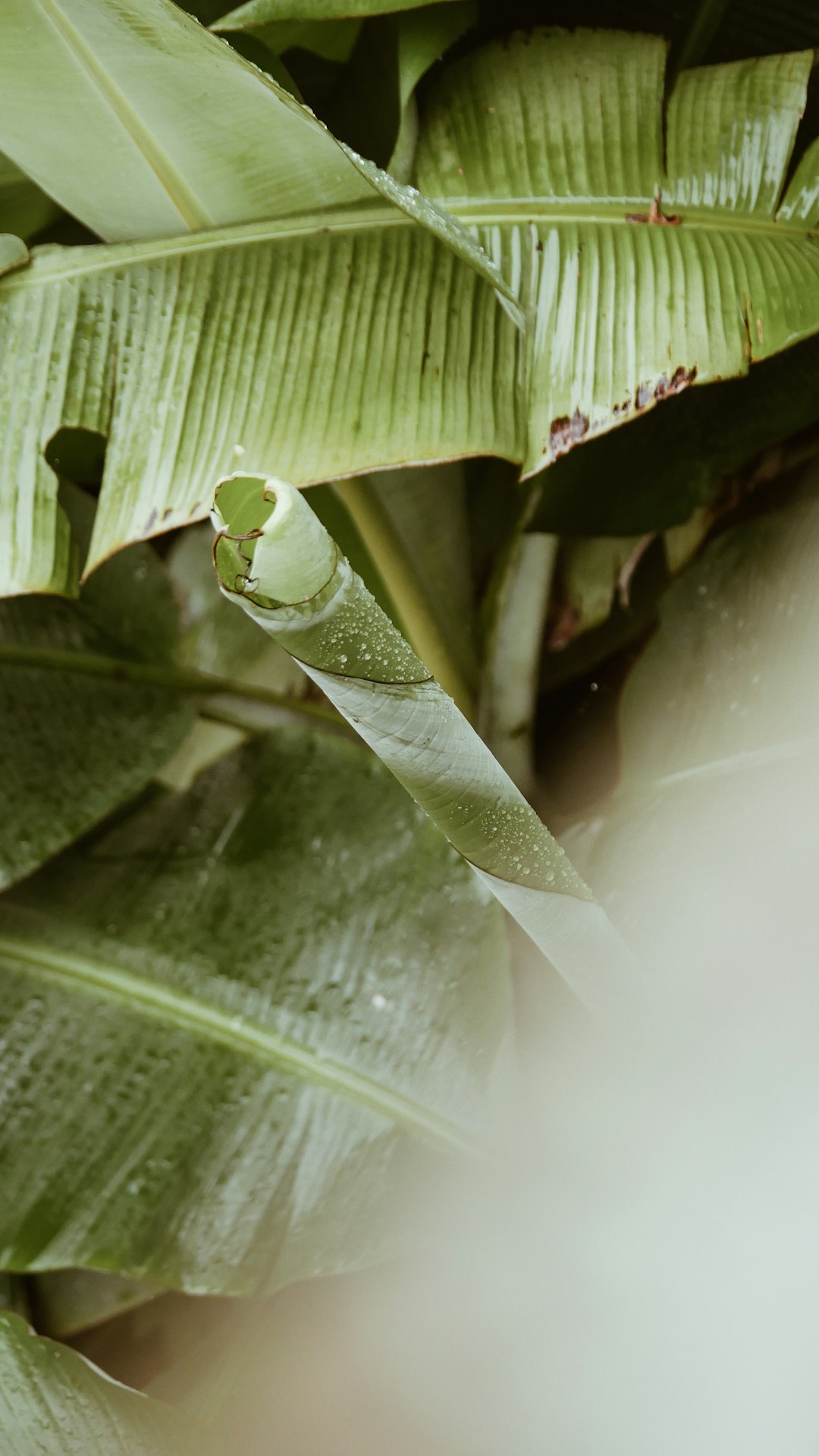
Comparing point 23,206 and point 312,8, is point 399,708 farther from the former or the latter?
point 23,206

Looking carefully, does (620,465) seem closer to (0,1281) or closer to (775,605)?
(775,605)

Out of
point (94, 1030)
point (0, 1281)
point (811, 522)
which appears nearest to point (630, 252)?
point (811, 522)

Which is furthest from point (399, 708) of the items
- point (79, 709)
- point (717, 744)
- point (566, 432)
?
point (79, 709)

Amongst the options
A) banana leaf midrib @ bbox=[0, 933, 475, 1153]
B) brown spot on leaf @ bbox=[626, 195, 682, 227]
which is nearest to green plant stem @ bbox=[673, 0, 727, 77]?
brown spot on leaf @ bbox=[626, 195, 682, 227]

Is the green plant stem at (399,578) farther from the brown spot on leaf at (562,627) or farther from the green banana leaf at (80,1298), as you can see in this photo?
the green banana leaf at (80,1298)

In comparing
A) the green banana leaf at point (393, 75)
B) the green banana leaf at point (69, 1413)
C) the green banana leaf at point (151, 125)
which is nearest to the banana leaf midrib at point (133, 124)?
the green banana leaf at point (151, 125)

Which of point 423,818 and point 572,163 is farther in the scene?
point 423,818
